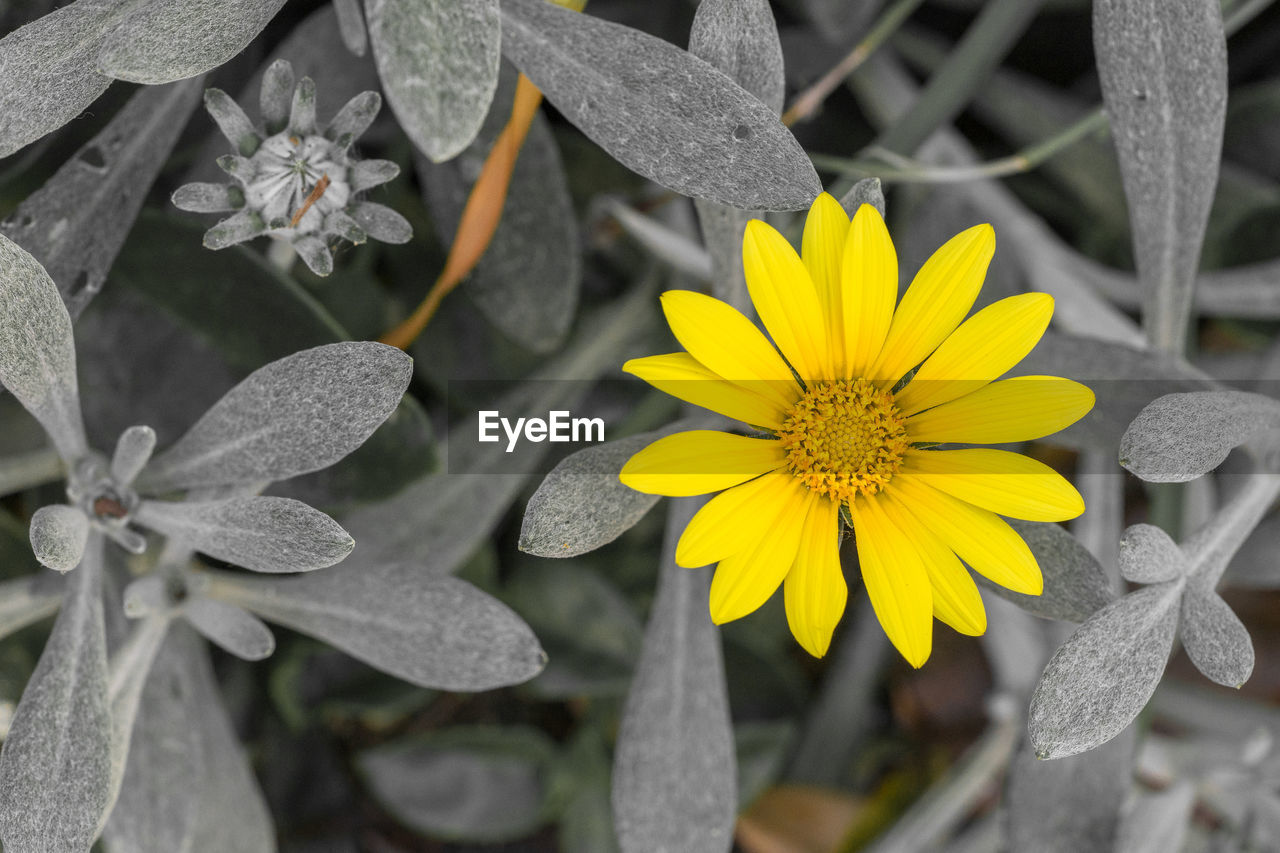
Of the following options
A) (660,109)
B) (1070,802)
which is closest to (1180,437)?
(660,109)

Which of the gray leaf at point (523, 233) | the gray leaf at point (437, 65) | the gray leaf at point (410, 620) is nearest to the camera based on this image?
the gray leaf at point (437, 65)

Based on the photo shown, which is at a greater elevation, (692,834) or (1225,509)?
(1225,509)

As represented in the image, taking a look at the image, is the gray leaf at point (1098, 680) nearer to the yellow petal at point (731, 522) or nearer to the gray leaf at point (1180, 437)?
the gray leaf at point (1180, 437)

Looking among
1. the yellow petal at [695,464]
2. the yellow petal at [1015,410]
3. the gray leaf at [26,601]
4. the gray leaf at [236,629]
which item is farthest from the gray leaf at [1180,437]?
the gray leaf at [26,601]

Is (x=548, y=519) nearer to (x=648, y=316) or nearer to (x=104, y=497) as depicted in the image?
(x=104, y=497)

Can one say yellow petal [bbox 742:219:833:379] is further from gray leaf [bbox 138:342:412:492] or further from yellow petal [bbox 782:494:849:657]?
gray leaf [bbox 138:342:412:492]

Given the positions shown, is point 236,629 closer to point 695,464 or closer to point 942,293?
point 695,464

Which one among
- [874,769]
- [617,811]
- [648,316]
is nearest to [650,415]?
[648,316]

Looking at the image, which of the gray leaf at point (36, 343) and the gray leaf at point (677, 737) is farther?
the gray leaf at point (677, 737)
